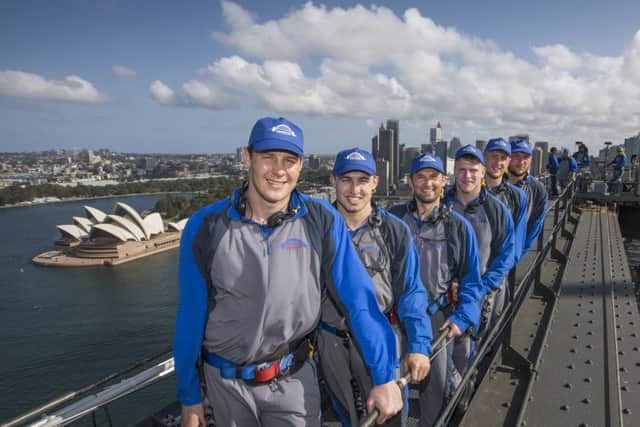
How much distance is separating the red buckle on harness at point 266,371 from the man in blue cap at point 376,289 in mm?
293

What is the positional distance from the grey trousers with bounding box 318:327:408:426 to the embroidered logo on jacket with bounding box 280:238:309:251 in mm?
515

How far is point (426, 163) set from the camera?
87.3 inches

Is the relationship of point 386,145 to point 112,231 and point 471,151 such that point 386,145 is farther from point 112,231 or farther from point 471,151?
point 471,151

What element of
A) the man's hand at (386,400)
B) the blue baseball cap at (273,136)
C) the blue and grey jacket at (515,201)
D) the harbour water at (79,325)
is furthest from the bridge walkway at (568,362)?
the harbour water at (79,325)

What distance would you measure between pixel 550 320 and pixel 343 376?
163cm

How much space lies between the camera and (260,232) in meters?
1.33

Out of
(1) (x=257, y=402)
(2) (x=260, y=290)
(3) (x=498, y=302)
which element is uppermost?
(2) (x=260, y=290)

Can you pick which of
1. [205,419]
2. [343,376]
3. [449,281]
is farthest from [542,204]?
[205,419]

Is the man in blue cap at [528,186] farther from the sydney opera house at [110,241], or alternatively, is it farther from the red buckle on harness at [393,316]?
the sydney opera house at [110,241]

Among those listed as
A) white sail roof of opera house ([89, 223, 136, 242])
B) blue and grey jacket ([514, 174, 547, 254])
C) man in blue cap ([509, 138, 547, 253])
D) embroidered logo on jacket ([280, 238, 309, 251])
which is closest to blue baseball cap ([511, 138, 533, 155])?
man in blue cap ([509, 138, 547, 253])

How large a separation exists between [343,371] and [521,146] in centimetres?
299

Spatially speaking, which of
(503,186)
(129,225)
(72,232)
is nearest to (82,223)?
(72,232)

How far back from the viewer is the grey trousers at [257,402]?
1.33 m

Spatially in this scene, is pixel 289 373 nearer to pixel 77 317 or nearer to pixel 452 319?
pixel 452 319
